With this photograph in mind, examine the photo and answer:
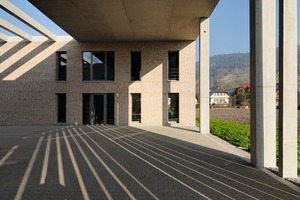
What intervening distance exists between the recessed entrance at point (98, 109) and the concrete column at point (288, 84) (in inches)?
520

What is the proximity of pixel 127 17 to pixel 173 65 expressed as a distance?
6250mm

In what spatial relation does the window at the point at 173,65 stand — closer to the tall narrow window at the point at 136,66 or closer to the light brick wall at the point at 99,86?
the light brick wall at the point at 99,86

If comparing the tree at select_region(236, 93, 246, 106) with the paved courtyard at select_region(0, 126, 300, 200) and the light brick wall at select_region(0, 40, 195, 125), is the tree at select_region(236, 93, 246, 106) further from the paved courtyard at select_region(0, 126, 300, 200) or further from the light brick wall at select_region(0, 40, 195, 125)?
the paved courtyard at select_region(0, 126, 300, 200)

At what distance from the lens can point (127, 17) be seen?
12.7 m

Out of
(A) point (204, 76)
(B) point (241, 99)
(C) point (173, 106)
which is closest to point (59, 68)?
(C) point (173, 106)

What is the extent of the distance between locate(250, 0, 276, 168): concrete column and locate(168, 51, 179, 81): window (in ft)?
37.2

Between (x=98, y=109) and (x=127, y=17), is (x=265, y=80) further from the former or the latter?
(x=98, y=109)

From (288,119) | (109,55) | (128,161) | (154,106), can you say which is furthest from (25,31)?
(288,119)

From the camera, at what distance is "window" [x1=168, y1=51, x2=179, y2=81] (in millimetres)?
18141

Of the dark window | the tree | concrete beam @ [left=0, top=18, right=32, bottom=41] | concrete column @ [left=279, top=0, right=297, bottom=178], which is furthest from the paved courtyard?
the tree

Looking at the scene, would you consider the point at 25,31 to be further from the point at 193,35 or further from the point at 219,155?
the point at 219,155

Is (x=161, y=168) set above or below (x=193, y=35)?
below

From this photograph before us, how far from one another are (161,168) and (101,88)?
11.9 m

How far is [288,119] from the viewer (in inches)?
230
